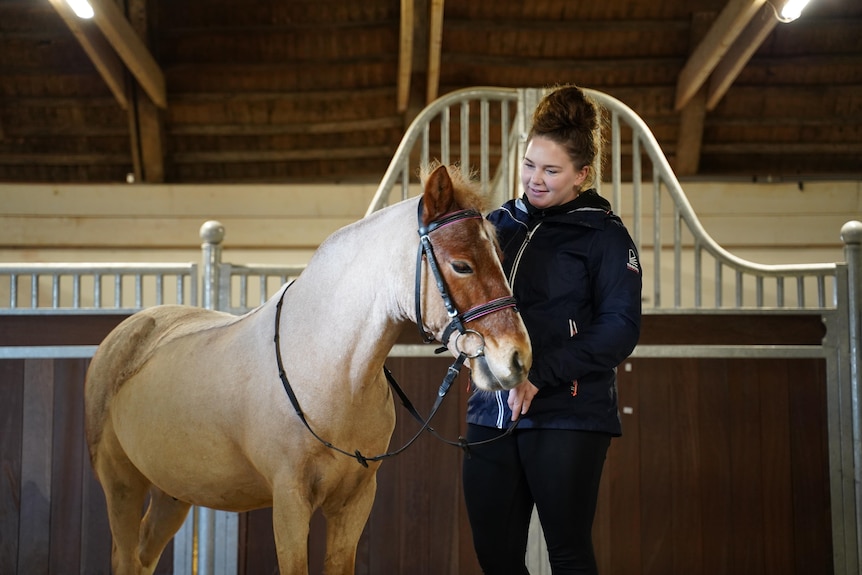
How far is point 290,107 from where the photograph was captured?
7.04m

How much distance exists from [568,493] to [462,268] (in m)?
0.47

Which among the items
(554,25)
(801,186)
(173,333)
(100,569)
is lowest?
(100,569)

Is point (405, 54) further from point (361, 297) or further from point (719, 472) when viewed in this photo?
point (361, 297)

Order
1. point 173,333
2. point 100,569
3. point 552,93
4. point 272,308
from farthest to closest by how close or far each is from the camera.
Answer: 1. point 100,569
2. point 173,333
3. point 272,308
4. point 552,93

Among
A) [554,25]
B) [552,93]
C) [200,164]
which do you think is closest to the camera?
[552,93]

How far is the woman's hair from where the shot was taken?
1.62 metres

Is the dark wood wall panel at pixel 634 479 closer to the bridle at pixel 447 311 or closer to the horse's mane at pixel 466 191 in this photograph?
the bridle at pixel 447 311

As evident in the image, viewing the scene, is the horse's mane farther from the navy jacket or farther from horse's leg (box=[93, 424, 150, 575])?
horse's leg (box=[93, 424, 150, 575])

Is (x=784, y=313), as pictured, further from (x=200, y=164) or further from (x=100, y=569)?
(x=200, y=164)

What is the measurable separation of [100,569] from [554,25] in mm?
5210

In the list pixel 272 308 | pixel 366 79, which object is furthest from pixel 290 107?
pixel 272 308

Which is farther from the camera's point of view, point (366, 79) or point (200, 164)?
point (200, 164)

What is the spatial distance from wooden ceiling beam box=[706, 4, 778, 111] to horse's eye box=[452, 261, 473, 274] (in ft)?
15.3

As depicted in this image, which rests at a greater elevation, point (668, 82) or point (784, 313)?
point (668, 82)
